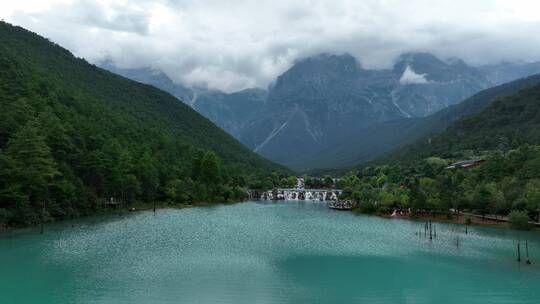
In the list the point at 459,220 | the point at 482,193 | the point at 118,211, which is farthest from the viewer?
the point at 459,220

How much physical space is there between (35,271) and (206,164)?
13146cm

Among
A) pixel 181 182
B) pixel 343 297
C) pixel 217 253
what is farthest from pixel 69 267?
pixel 181 182

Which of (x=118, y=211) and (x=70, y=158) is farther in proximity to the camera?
(x=118, y=211)

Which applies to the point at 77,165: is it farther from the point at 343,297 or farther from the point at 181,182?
the point at 343,297

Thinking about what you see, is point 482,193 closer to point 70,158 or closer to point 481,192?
point 481,192

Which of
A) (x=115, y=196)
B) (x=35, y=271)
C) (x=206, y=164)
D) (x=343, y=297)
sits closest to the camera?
(x=343, y=297)

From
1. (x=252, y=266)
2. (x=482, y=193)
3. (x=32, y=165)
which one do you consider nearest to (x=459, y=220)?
(x=482, y=193)

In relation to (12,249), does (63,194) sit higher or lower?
higher

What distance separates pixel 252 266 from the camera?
211 ft

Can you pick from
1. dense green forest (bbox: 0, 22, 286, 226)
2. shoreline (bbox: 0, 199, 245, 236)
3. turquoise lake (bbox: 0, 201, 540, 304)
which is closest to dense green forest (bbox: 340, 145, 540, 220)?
turquoise lake (bbox: 0, 201, 540, 304)

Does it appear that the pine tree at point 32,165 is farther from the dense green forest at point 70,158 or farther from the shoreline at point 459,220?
the shoreline at point 459,220

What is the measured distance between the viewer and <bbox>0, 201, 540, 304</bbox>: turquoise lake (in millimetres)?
51156

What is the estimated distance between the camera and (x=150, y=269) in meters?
60.4

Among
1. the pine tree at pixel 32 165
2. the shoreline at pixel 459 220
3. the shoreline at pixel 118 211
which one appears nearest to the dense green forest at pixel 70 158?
the pine tree at pixel 32 165
